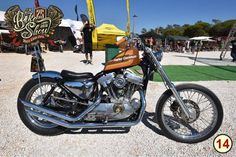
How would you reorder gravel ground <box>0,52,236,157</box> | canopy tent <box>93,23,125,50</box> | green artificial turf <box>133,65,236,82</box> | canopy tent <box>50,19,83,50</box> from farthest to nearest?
canopy tent <box>50,19,83,50</box> < canopy tent <box>93,23,125,50</box> < green artificial turf <box>133,65,236,82</box> < gravel ground <box>0,52,236,157</box>

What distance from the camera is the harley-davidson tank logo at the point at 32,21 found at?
124 inches

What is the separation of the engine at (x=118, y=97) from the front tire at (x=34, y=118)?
0.59 m

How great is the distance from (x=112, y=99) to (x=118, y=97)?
3.3 inches

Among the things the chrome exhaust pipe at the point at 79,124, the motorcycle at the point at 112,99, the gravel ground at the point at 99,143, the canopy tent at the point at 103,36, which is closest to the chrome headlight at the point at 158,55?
the motorcycle at the point at 112,99

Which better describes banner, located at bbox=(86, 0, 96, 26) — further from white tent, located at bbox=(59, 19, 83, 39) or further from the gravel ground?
the gravel ground

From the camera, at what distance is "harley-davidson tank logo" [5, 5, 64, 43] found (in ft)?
10.3

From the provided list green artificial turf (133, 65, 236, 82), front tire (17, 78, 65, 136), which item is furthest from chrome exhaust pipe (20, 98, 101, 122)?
green artificial turf (133, 65, 236, 82)

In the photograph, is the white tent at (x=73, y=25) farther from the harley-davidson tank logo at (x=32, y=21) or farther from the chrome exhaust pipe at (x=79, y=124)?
the chrome exhaust pipe at (x=79, y=124)

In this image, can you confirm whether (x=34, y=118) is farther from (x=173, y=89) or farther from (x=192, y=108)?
(x=192, y=108)

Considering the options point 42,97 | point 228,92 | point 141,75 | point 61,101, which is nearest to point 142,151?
point 141,75

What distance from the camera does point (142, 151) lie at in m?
2.87

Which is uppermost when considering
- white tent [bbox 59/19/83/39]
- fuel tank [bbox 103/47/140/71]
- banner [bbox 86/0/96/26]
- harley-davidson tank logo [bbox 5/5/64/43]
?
banner [bbox 86/0/96/26]

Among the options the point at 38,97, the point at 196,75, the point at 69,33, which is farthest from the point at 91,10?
the point at 38,97

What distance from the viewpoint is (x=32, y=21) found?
10.4 ft
